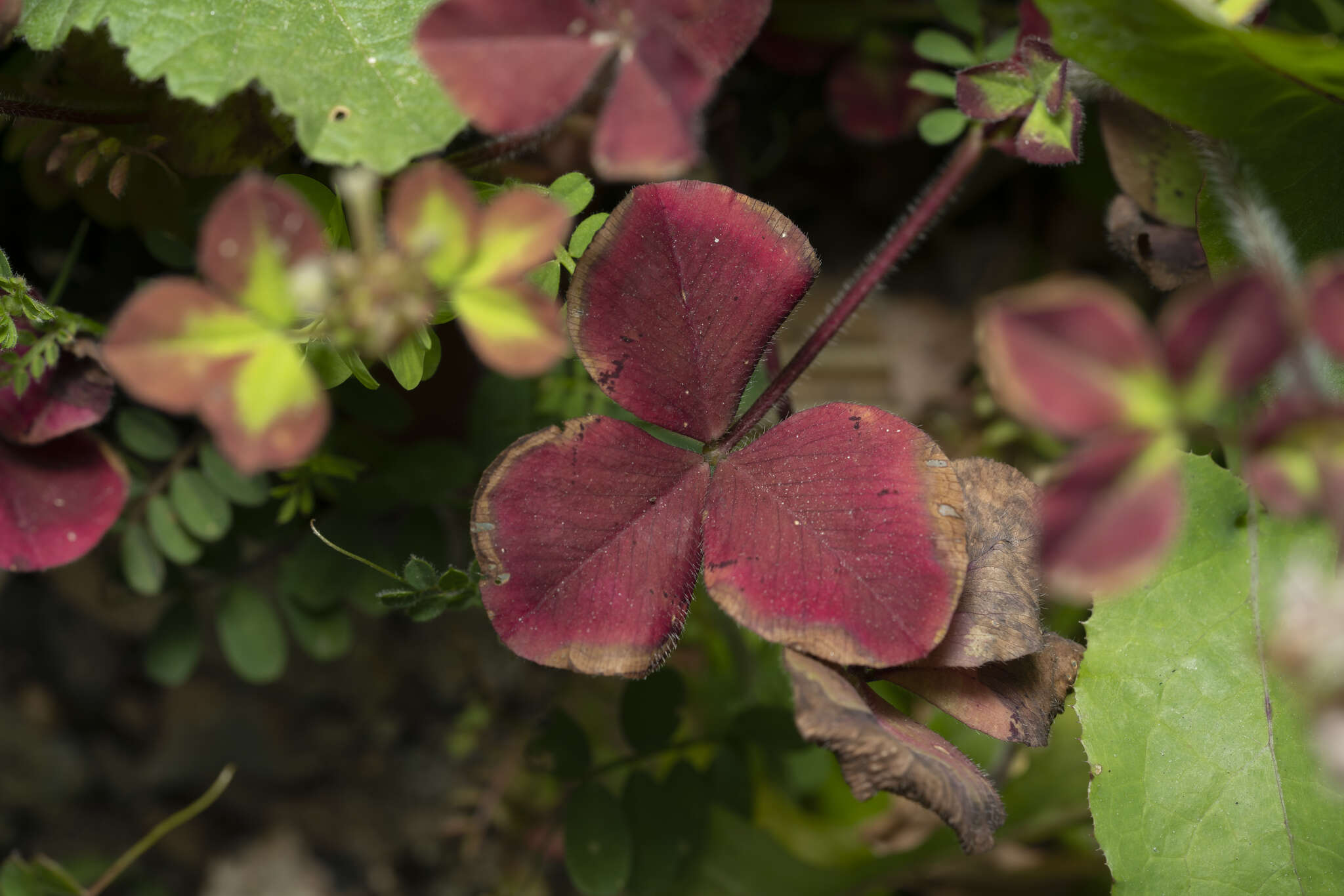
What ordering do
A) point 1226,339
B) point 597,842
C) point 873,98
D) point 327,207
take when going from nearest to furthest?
point 1226,339 < point 327,207 < point 597,842 < point 873,98

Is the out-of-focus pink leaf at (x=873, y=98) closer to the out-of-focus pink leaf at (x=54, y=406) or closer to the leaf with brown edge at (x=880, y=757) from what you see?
the leaf with brown edge at (x=880, y=757)

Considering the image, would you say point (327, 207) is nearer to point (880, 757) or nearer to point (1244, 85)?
point (880, 757)

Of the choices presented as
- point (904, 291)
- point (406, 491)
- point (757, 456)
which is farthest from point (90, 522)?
point (904, 291)

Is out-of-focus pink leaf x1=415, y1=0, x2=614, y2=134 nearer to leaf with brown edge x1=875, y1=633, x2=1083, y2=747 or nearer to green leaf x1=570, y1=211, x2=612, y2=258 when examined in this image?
green leaf x1=570, y1=211, x2=612, y2=258

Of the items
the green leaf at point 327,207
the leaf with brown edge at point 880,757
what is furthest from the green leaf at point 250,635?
the leaf with brown edge at point 880,757

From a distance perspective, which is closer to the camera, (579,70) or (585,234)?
(579,70)

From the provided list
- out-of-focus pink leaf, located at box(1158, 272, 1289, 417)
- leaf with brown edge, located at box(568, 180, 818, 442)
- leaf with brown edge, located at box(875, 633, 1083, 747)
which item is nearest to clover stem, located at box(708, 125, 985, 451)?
leaf with brown edge, located at box(568, 180, 818, 442)

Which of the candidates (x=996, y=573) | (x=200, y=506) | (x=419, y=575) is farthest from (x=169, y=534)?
(x=996, y=573)
